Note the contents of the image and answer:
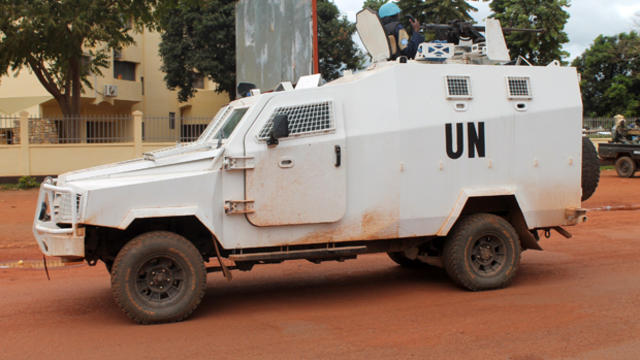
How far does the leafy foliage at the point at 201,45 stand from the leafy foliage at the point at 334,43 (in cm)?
556

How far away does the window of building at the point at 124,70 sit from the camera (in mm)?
36938

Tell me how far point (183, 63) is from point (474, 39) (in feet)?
97.0

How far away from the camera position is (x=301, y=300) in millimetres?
7238

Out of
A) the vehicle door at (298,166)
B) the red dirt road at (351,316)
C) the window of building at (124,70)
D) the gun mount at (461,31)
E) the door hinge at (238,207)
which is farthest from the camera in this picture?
the window of building at (124,70)

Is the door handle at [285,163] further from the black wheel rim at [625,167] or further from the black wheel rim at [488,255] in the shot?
the black wheel rim at [625,167]

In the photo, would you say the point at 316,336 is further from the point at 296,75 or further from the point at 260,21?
the point at 260,21

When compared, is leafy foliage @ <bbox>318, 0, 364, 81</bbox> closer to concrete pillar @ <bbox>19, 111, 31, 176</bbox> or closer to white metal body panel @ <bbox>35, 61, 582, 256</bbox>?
concrete pillar @ <bbox>19, 111, 31, 176</bbox>

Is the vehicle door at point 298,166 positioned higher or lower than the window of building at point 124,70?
lower

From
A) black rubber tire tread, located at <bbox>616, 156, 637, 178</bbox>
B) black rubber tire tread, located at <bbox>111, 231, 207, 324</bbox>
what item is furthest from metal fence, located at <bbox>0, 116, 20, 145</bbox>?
black rubber tire tread, located at <bbox>616, 156, 637, 178</bbox>

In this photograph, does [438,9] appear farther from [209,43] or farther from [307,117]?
[307,117]

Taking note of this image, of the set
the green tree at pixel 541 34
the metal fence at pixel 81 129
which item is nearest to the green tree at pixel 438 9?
the green tree at pixel 541 34

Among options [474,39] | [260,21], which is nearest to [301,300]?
[474,39]

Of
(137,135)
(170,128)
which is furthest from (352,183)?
(137,135)

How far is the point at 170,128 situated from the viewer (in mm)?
21844
